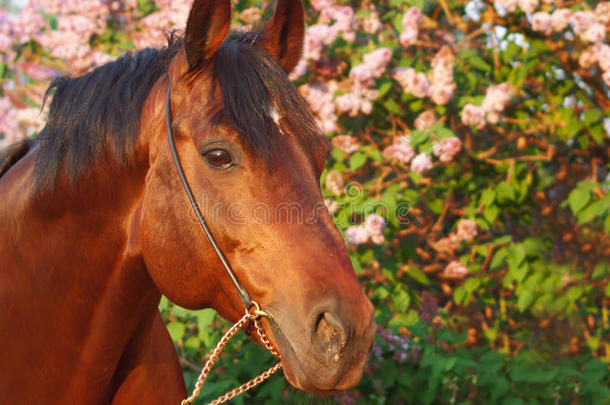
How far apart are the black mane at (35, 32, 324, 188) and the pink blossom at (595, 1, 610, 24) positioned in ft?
9.06

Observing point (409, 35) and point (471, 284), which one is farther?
point (471, 284)

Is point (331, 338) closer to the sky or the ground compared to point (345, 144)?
closer to the sky

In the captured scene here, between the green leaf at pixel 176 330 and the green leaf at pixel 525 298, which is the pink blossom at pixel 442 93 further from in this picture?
the green leaf at pixel 176 330

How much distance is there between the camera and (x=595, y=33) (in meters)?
3.55

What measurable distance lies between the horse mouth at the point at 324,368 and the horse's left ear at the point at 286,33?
88 centimetres

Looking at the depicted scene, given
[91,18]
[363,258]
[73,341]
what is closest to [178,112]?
[73,341]

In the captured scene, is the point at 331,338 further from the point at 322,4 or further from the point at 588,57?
the point at 588,57

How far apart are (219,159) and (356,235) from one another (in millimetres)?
1857

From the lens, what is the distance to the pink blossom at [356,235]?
3193 mm

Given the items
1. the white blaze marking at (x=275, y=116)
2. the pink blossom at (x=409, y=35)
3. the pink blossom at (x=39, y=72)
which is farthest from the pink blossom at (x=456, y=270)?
the pink blossom at (x=39, y=72)

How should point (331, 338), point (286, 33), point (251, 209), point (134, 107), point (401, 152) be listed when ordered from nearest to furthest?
point (331, 338) < point (251, 209) < point (134, 107) < point (286, 33) < point (401, 152)

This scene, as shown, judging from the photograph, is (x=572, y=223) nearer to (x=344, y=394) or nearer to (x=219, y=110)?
(x=344, y=394)

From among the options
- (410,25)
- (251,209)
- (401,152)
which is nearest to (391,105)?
(401,152)

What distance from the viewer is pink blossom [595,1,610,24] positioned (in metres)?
3.57
